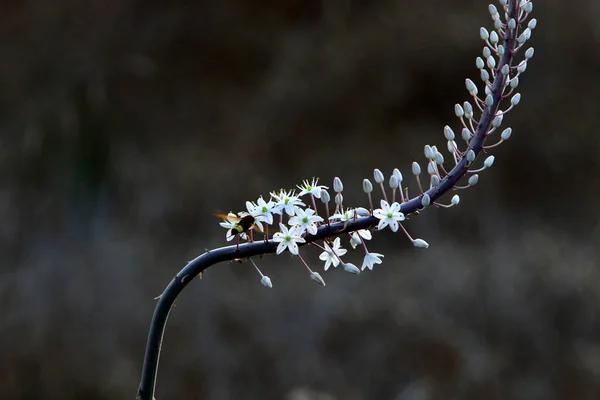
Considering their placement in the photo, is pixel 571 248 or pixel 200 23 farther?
pixel 200 23

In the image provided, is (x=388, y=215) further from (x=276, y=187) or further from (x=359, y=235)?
(x=276, y=187)

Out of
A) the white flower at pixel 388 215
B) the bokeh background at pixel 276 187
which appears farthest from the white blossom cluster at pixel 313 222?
the bokeh background at pixel 276 187

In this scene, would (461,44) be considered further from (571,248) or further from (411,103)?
(571,248)

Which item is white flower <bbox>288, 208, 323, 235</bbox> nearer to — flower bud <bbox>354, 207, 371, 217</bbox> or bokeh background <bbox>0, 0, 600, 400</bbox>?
flower bud <bbox>354, 207, 371, 217</bbox>

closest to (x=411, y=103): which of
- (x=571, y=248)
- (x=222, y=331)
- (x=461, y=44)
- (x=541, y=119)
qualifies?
(x=461, y=44)

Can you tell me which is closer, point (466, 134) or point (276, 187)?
point (466, 134)

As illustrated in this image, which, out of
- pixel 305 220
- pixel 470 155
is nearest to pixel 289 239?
pixel 305 220

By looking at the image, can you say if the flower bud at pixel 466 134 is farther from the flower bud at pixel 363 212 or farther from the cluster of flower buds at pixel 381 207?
→ the flower bud at pixel 363 212

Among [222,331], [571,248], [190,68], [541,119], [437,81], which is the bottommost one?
[222,331]
